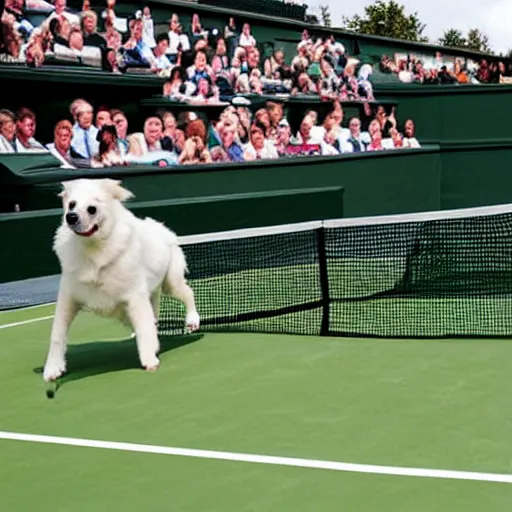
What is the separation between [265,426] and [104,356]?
2177mm

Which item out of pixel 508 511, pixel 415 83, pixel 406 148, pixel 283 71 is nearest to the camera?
pixel 508 511

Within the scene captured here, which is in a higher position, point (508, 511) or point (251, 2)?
point (251, 2)

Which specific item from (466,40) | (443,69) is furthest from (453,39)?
(443,69)

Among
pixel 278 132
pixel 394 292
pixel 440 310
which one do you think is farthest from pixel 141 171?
pixel 440 310

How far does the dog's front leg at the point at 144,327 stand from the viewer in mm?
5688

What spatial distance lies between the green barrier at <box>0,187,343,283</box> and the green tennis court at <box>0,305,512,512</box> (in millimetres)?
4104

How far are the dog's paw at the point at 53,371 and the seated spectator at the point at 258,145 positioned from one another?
1028 centimetres

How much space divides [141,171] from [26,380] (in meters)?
7.77

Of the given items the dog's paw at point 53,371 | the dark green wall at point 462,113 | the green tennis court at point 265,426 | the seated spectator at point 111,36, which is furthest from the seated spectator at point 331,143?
the dog's paw at point 53,371

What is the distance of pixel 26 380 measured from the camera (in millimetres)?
5734

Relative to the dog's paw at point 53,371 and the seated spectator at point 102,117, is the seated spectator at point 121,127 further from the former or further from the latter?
the dog's paw at point 53,371

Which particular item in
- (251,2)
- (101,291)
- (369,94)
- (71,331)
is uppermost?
(251,2)

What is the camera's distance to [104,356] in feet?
21.0

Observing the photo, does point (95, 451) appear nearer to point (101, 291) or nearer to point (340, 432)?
point (340, 432)
